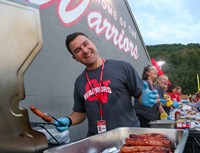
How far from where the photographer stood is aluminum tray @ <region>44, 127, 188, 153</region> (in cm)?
127

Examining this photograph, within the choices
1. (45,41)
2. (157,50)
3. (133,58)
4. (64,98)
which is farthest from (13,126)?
(157,50)

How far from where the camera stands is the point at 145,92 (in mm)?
1954

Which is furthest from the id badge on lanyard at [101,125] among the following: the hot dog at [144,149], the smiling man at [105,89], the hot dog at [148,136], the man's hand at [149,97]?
the hot dog at [144,149]

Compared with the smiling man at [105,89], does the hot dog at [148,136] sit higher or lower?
lower

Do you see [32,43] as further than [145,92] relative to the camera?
No

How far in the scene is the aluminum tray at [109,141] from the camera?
1.27 meters

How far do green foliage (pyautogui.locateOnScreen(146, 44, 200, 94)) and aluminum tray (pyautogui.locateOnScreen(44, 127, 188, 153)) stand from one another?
3991 centimetres

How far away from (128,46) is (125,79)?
20.8ft

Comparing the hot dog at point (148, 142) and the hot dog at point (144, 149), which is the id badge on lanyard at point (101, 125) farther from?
the hot dog at point (144, 149)

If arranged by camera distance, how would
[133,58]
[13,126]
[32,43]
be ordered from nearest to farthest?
[13,126] < [32,43] < [133,58]

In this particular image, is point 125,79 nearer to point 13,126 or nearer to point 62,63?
point 13,126

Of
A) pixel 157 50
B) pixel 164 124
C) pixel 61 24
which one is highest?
pixel 157 50

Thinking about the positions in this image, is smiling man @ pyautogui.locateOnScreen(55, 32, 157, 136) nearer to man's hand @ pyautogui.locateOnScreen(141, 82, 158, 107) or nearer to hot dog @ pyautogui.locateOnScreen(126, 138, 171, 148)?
man's hand @ pyautogui.locateOnScreen(141, 82, 158, 107)

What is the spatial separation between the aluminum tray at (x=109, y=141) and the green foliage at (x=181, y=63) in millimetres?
39908
